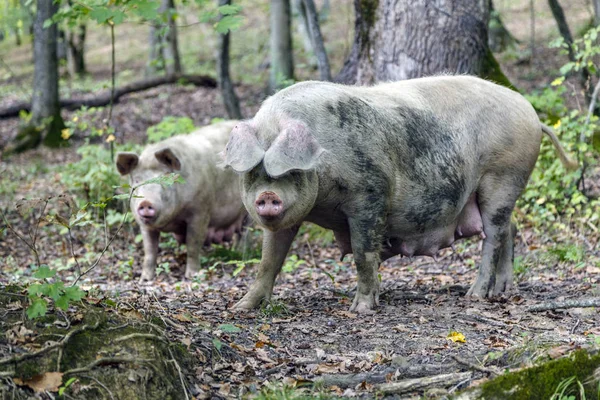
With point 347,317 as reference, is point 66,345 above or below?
above

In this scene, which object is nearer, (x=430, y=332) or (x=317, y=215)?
(x=430, y=332)

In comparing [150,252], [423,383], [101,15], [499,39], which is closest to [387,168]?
[423,383]

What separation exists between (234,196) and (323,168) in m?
4.75

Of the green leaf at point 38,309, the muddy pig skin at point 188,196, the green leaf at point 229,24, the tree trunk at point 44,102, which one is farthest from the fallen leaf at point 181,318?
the tree trunk at point 44,102

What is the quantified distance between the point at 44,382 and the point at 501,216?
14.5ft

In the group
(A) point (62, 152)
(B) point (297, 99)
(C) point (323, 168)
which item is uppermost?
(B) point (297, 99)

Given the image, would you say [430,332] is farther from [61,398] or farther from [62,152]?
[62,152]

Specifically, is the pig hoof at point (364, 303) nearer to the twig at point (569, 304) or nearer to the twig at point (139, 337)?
the twig at point (569, 304)

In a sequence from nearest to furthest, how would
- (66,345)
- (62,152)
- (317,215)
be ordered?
(66,345) → (317,215) → (62,152)

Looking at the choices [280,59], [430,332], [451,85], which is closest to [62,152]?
[280,59]

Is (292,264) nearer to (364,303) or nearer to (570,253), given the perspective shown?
(364,303)

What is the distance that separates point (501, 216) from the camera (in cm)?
691

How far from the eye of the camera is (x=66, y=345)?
3.97 metres

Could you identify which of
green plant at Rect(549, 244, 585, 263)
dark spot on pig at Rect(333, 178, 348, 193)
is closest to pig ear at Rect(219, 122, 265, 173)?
dark spot on pig at Rect(333, 178, 348, 193)
